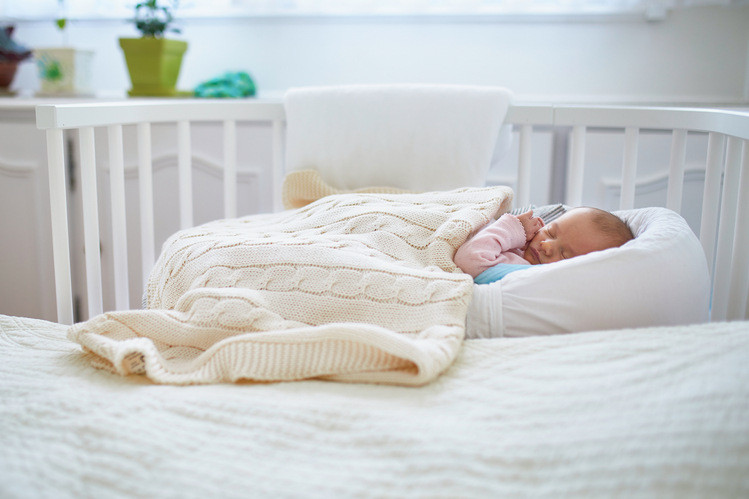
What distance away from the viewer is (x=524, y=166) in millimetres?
1194

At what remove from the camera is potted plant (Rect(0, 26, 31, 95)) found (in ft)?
5.66

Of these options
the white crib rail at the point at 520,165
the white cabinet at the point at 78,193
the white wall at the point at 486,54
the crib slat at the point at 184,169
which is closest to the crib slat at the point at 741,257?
the white crib rail at the point at 520,165

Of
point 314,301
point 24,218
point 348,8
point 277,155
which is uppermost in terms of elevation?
point 348,8

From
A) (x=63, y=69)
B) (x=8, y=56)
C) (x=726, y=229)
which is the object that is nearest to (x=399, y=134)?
(x=726, y=229)

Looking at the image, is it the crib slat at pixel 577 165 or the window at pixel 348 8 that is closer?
the crib slat at pixel 577 165

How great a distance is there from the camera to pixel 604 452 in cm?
51

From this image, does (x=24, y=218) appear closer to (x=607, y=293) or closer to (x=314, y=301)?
(x=314, y=301)

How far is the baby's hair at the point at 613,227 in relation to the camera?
896mm

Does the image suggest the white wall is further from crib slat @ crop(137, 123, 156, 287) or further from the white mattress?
the white mattress

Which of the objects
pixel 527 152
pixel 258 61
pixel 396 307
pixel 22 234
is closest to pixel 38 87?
pixel 22 234

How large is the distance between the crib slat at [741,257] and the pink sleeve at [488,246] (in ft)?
0.88

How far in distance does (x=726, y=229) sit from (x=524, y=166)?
0.37 m

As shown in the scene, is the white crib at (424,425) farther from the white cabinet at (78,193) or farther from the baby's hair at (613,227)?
the white cabinet at (78,193)

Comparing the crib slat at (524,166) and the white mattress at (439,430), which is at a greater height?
the crib slat at (524,166)
